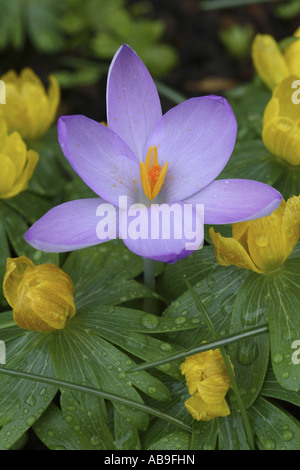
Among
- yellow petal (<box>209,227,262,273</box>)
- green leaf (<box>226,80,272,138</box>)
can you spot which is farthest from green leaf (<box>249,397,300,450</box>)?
green leaf (<box>226,80,272,138</box>)

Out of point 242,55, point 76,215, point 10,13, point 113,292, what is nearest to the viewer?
point 76,215

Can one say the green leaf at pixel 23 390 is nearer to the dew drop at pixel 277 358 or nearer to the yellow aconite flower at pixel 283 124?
the dew drop at pixel 277 358

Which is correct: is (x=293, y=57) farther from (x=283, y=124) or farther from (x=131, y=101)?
(x=131, y=101)

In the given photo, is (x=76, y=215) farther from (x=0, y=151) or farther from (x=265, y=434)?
(x=265, y=434)

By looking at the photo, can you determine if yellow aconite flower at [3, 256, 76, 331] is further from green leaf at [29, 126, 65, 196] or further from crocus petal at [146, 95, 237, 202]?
green leaf at [29, 126, 65, 196]

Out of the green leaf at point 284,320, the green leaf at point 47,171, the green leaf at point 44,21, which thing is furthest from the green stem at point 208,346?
the green leaf at point 44,21

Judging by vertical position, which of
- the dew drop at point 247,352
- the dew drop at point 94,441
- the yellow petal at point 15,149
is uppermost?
the yellow petal at point 15,149

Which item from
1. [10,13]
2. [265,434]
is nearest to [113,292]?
[265,434]
